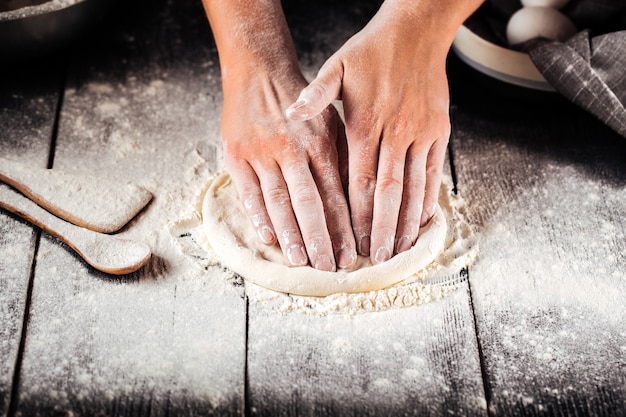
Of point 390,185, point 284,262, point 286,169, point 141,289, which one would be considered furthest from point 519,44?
point 141,289

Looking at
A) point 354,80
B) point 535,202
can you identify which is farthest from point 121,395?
point 535,202

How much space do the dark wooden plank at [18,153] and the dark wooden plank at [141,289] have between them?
0.03m

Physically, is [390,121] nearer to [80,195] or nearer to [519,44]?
[519,44]

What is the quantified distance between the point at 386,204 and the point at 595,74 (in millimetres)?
584

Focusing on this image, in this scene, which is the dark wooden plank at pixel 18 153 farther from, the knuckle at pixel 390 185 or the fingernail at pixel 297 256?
the knuckle at pixel 390 185

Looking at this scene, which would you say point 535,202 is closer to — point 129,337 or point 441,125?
point 441,125

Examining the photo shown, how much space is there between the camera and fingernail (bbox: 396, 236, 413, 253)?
1239 mm

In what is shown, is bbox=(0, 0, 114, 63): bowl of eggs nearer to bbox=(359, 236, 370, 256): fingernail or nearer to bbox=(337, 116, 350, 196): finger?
bbox=(337, 116, 350, 196): finger

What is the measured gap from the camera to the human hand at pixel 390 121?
1.24m

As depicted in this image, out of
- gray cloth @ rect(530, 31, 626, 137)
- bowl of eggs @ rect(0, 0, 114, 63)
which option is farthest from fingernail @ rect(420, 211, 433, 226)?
bowl of eggs @ rect(0, 0, 114, 63)

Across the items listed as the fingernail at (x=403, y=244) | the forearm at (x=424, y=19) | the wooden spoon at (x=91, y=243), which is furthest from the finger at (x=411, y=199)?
the wooden spoon at (x=91, y=243)

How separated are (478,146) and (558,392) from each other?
62 centimetres

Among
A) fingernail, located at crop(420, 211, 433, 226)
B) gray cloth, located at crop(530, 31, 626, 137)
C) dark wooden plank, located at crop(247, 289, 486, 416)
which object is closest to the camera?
dark wooden plank, located at crop(247, 289, 486, 416)

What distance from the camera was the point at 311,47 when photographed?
1768 millimetres
